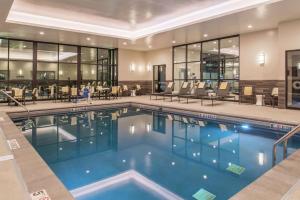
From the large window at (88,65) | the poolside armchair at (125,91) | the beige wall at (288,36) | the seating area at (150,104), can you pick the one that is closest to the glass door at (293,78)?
the seating area at (150,104)

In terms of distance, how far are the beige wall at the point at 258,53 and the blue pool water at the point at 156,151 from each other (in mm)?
3870

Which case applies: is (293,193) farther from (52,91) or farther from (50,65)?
(50,65)

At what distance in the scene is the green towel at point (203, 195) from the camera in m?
2.92

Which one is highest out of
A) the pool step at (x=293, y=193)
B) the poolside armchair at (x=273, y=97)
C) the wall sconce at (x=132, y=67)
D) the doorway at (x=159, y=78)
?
the wall sconce at (x=132, y=67)

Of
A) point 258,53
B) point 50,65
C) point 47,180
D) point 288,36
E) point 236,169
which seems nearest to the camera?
point 47,180

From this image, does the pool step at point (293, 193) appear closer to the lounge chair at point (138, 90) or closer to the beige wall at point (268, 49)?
the beige wall at point (268, 49)

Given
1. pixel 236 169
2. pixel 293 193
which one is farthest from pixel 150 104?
pixel 293 193

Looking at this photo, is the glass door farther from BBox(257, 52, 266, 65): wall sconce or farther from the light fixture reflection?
the light fixture reflection

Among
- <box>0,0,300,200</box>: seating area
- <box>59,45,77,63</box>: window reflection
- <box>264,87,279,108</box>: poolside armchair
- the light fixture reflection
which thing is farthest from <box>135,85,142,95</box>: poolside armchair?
the light fixture reflection

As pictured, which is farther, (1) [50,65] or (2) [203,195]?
(1) [50,65]

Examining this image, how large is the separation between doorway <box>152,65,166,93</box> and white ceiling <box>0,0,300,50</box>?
4.14 metres

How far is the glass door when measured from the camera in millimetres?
8344

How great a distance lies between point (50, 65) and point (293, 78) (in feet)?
37.0

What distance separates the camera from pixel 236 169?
12.6 ft
